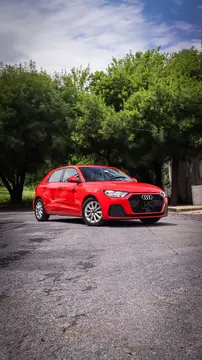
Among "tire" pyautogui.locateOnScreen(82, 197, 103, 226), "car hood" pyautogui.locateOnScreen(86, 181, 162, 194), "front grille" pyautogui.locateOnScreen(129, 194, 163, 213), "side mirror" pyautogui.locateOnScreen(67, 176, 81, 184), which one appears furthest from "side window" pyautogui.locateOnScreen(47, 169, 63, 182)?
"front grille" pyautogui.locateOnScreen(129, 194, 163, 213)

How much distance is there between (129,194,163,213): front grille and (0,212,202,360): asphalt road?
8.75ft

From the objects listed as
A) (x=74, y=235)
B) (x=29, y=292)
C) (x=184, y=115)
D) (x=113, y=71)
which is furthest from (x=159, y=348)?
(x=113, y=71)

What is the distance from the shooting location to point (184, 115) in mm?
26984

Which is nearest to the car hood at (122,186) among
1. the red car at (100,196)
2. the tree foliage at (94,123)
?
the red car at (100,196)

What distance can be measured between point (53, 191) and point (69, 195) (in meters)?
0.88

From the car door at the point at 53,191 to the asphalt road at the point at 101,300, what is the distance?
446 centimetres

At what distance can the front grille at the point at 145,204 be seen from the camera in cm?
1226

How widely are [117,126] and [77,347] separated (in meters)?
25.0

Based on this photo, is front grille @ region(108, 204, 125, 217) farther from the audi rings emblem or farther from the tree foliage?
the tree foliage

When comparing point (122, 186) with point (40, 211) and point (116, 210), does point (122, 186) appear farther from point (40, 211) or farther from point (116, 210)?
point (40, 211)

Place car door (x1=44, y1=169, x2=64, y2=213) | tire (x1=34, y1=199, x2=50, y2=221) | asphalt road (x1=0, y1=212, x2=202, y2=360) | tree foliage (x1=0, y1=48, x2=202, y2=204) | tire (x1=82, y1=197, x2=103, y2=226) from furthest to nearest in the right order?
tree foliage (x1=0, y1=48, x2=202, y2=204) → tire (x1=34, y1=199, x2=50, y2=221) → car door (x1=44, y1=169, x2=64, y2=213) → tire (x1=82, y1=197, x2=103, y2=226) → asphalt road (x1=0, y1=212, x2=202, y2=360)

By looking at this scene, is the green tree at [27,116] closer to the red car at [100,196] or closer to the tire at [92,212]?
the red car at [100,196]

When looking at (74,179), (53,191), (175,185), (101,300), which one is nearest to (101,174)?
(74,179)

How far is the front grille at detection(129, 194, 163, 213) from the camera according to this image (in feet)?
40.2
